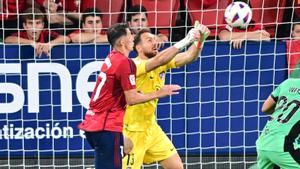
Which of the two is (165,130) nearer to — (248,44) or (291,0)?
(248,44)

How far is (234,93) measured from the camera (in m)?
9.32

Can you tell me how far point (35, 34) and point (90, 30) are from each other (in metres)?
0.67

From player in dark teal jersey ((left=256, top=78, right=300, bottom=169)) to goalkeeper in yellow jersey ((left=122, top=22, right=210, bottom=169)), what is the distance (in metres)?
1.64

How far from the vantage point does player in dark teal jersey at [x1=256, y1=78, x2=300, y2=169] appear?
19.4ft

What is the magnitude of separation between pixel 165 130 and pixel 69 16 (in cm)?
189

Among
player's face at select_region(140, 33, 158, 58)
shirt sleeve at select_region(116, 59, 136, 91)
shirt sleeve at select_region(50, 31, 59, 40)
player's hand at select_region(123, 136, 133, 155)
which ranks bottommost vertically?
player's hand at select_region(123, 136, 133, 155)

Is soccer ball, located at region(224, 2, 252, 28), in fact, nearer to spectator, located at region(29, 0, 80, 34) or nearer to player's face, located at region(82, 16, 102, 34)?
player's face, located at region(82, 16, 102, 34)

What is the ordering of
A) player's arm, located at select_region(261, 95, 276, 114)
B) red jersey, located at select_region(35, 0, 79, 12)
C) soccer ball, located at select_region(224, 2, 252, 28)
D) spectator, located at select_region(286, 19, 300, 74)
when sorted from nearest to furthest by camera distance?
player's arm, located at select_region(261, 95, 276, 114) < soccer ball, located at select_region(224, 2, 252, 28) < spectator, located at select_region(286, 19, 300, 74) < red jersey, located at select_region(35, 0, 79, 12)

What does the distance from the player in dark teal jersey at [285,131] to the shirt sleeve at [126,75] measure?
1.37m

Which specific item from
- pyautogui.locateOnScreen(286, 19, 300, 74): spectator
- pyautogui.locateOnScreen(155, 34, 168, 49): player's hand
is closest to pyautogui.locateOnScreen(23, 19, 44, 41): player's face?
pyautogui.locateOnScreen(155, 34, 168, 49): player's hand

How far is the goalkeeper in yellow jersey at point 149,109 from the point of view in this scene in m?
7.51

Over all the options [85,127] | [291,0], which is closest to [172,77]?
[291,0]

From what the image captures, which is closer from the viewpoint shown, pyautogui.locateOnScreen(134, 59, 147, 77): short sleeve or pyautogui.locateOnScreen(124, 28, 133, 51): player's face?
pyautogui.locateOnScreen(124, 28, 133, 51): player's face

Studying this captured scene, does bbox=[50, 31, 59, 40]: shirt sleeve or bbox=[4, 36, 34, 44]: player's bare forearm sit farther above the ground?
bbox=[50, 31, 59, 40]: shirt sleeve
